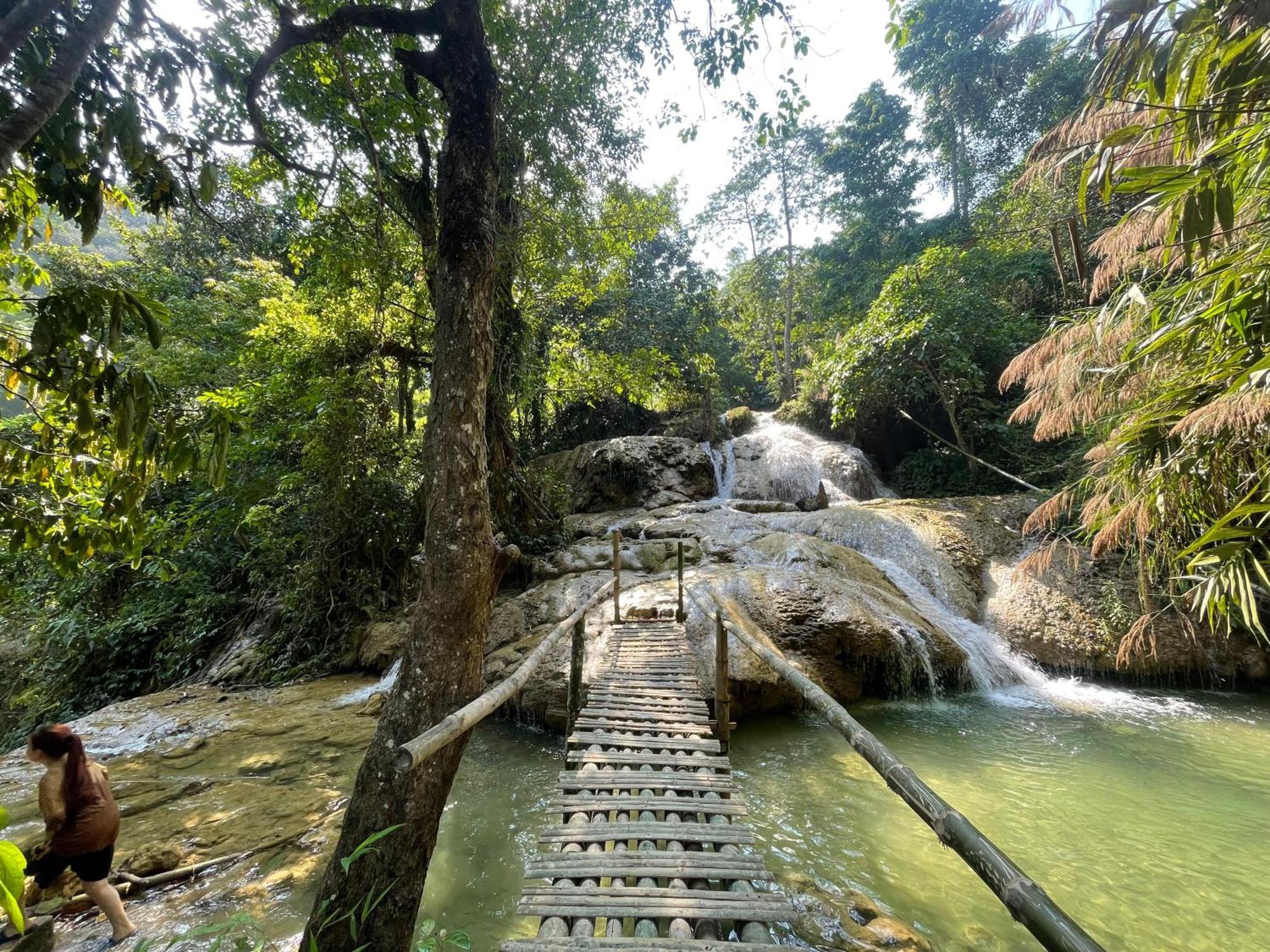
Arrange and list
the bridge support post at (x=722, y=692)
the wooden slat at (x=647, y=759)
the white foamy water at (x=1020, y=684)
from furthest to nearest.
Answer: the white foamy water at (x=1020, y=684), the bridge support post at (x=722, y=692), the wooden slat at (x=647, y=759)

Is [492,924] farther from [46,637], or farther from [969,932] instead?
[46,637]

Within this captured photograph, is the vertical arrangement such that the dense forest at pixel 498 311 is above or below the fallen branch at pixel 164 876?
above

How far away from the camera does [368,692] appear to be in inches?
271

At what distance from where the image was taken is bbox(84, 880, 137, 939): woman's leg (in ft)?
9.75

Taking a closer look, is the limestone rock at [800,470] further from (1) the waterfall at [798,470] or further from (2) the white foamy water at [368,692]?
(2) the white foamy water at [368,692]

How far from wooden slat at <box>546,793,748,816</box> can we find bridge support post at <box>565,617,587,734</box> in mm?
2067

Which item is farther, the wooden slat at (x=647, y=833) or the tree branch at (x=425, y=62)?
the tree branch at (x=425, y=62)

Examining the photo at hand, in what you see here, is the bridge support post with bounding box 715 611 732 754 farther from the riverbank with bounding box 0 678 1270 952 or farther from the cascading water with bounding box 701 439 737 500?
the cascading water with bounding box 701 439 737 500

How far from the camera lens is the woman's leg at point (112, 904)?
297 centimetres

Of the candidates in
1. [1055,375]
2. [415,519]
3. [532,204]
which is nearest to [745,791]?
[1055,375]

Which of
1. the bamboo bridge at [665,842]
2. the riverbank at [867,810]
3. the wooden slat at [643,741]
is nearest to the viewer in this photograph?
the bamboo bridge at [665,842]

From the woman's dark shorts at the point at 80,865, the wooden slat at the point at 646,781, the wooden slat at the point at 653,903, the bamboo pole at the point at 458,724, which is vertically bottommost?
the woman's dark shorts at the point at 80,865

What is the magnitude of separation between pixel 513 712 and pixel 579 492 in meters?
8.00

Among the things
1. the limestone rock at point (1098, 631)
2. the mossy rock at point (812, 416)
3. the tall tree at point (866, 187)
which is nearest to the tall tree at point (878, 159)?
the tall tree at point (866, 187)
